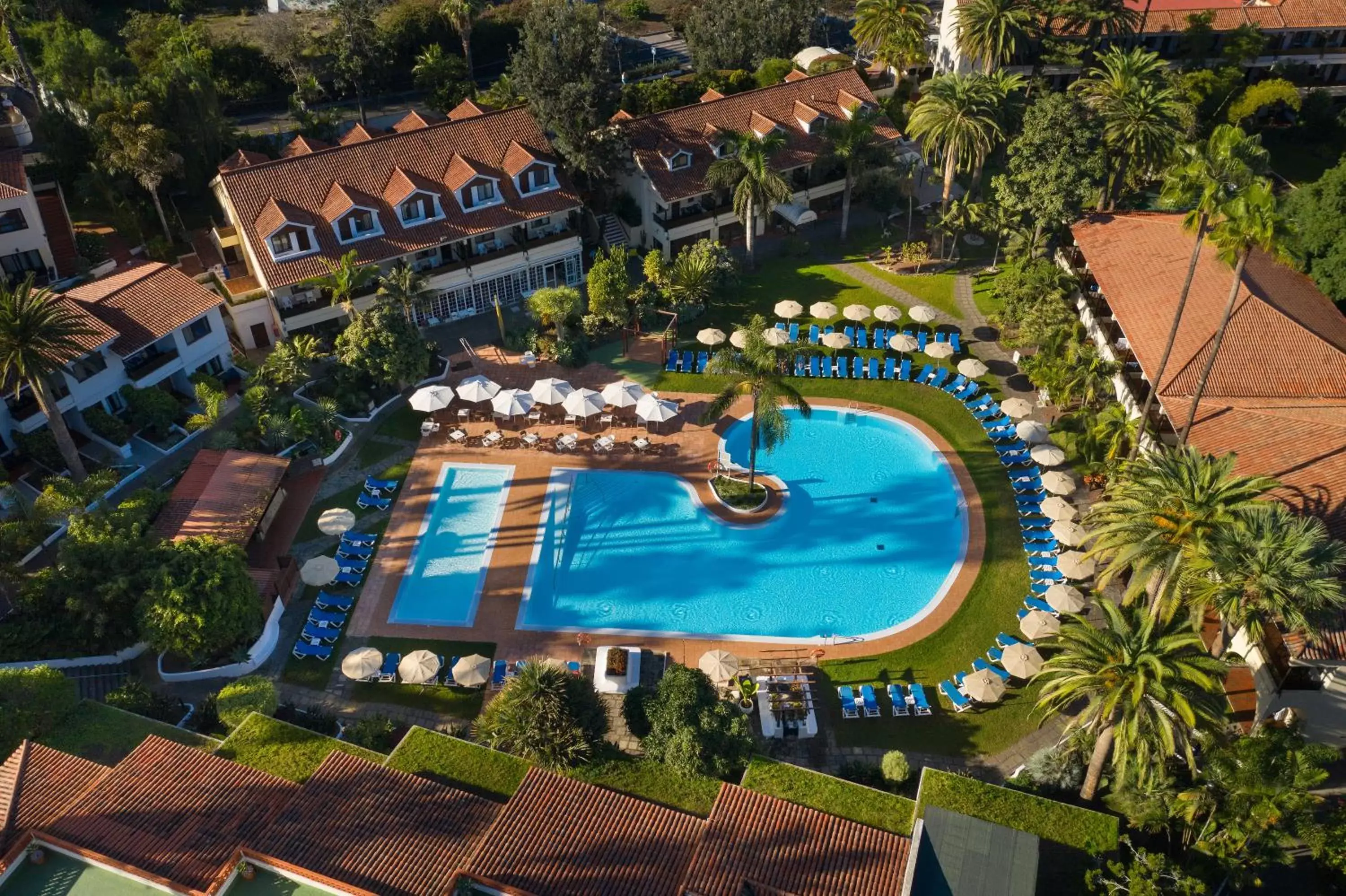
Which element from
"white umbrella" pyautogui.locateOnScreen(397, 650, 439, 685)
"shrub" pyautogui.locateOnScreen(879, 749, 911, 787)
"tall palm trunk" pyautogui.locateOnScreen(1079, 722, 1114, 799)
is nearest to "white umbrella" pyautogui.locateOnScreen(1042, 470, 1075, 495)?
"tall palm trunk" pyautogui.locateOnScreen(1079, 722, 1114, 799)

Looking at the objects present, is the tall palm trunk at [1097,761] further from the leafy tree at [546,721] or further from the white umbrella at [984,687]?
the leafy tree at [546,721]

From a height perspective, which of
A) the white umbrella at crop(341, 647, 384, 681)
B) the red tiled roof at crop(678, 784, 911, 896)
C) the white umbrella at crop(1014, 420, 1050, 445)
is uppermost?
the white umbrella at crop(1014, 420, 1050, 445)

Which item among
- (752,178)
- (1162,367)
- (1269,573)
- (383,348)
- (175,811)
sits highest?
(752,178)

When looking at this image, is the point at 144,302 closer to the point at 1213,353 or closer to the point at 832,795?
the point at 832,795

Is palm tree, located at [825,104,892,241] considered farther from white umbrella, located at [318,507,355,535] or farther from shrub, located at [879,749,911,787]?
shrub, located at [879,749,911,787]

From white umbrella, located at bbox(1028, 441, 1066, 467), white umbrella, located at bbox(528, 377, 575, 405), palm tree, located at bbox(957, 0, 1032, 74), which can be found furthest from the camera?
palm tree, located at bbox(957, 0, 1032, 74)

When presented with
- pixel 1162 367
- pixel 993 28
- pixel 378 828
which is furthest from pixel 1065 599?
pixel 993 28

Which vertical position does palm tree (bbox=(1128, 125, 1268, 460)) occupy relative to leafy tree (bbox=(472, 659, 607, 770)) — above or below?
above

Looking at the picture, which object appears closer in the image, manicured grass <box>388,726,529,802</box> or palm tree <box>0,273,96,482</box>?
manicured grass <box>388,726,529,802</box>
